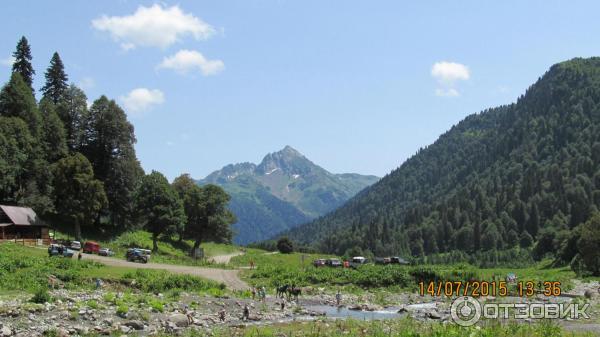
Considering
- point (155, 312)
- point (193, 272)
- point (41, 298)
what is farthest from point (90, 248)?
point (155, 312)

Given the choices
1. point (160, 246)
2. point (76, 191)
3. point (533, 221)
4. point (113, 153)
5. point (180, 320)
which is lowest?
point (180, 320)

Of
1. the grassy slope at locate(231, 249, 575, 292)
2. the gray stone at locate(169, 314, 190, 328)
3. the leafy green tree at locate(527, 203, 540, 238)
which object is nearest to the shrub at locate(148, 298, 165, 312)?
the gray stone at locate(169, 314, 190, 328)

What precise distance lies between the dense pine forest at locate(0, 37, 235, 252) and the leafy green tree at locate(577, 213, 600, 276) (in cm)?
5727

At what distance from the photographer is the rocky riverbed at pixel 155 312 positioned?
1261 inches

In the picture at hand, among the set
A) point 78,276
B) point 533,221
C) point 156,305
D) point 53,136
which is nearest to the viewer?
point 156,305

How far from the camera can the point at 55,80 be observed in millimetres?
119812

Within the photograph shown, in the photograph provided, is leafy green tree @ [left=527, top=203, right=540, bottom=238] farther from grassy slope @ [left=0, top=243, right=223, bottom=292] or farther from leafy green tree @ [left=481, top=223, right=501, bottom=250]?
grassy slope @ [left=0, top=243, right=223, bottom=292]

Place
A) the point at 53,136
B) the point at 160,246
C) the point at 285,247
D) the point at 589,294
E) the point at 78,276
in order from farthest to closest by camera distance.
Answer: the point at 285,247, the point at 160,246, the point at 53,136, the point at 589,294, the point at 78,276

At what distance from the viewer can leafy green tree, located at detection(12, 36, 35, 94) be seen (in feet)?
383

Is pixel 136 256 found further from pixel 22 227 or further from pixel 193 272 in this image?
pixel 22 227

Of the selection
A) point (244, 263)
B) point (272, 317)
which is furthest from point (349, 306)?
point (244, 263)

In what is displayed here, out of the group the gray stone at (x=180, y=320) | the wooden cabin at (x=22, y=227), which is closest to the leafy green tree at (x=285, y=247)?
the wooden cabin at (x=22, y=227)

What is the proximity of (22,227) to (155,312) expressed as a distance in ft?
171

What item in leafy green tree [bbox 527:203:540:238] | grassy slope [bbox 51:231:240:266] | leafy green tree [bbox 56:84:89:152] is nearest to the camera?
grassy slope [bbox 51:231:240:266]
